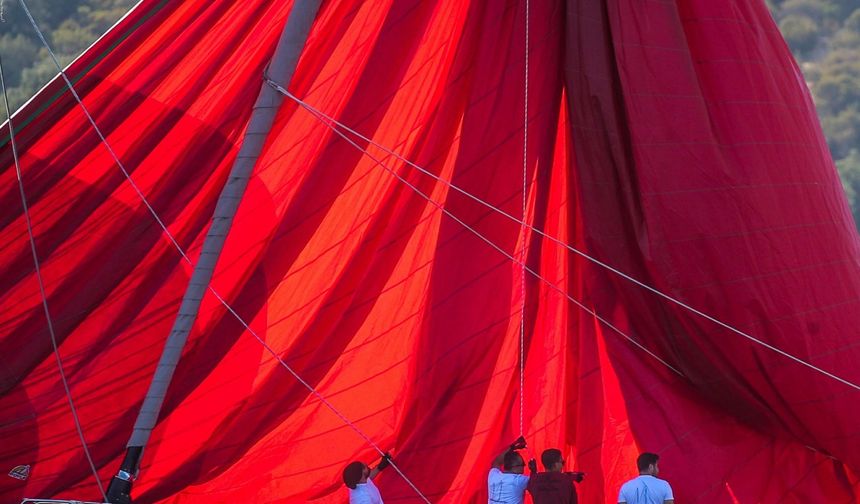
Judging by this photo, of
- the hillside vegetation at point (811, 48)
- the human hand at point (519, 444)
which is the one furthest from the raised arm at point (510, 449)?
the hillside vegetation at point (811, 48)

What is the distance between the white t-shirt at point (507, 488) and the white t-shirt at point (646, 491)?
579 mm

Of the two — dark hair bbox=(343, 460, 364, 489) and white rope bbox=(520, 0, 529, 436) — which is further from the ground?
white rope bbox=(520, 0, 529, 436)

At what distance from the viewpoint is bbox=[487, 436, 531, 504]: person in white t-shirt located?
7.07 metres

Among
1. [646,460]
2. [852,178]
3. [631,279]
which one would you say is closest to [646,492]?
[646,460]

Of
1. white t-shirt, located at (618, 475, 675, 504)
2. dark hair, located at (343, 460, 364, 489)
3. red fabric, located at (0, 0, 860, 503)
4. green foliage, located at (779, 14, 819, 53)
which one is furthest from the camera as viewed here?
green foliage, located at (779, 14, 819, 53)

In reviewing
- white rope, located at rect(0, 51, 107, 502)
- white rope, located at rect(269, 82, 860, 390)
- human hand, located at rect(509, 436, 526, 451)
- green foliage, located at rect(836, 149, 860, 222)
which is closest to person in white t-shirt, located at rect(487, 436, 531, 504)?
human hand, located at rect(509, 436, 526, 451)

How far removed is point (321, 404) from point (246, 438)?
0.46 meters

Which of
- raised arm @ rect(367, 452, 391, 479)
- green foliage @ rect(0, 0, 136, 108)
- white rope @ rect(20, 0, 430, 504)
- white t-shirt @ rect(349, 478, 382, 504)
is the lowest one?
white t-shirt @ rect(349, 478, 382, 504)

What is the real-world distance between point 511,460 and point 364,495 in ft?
2.69

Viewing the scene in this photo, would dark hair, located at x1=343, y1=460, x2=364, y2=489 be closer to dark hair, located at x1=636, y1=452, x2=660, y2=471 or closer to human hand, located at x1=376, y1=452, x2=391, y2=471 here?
human hand, located at x1=376, y1=452, x2=391, y2=471

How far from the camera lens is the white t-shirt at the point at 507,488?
7.07 m

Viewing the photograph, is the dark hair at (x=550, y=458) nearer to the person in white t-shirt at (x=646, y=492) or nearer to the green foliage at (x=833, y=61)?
the person in white t-shirt at (x=646, y=492)

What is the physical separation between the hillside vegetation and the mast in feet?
59.5

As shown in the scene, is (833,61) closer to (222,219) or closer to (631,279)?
(631,279)
